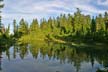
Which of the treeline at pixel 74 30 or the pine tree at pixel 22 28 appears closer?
the treeline at pixel 74 30

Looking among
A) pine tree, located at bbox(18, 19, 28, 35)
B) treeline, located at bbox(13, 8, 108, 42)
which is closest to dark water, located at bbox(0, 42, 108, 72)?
treeline, located at bbox(13, 8, 108, 42)

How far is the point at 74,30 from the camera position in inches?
5896

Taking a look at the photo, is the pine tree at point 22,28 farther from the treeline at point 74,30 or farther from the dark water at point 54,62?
the dark water at point 54,62

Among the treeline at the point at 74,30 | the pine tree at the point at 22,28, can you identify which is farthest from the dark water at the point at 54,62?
the pine tree at the point at 22,28

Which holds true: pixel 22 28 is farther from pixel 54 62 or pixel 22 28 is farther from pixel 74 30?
pixel 54 62

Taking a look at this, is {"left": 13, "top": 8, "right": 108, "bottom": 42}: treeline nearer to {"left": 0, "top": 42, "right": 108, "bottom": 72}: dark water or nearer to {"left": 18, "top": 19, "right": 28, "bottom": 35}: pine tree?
{"left": 18, "top": 19, "right": 28, "bottom": 35}: pine tree

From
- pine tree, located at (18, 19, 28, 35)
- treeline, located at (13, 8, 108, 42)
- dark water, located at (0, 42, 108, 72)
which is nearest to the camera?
dark water, located at (0, 42, 108, 72)

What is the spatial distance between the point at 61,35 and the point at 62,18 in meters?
40.4

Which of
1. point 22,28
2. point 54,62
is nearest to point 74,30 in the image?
point 22,28

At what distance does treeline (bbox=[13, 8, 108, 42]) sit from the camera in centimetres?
11468

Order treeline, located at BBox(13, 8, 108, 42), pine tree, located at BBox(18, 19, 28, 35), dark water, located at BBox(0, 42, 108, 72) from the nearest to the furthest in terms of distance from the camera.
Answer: dark water, located at BBox(0, 42, 108, 72) → treeline, located at BBox(13, 8, 108, 42) → pine tree, located at BBox(18, 19, 28, 35)

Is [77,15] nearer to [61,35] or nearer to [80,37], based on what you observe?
[61,35]

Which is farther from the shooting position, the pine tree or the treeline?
the pine tree

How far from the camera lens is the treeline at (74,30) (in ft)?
376
